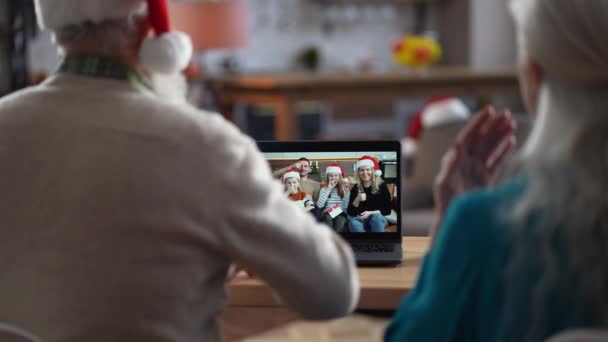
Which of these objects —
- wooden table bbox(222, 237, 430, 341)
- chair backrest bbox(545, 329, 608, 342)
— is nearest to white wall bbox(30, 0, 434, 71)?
wooden table bbox(222, 237, 430, 341)

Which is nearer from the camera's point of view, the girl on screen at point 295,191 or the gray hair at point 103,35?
the gray hair at point 103,35

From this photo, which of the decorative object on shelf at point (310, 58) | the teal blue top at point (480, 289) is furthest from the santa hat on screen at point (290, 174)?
the decorative object on shelf at point (310, 58)

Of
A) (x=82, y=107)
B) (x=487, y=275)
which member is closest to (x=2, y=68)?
(x=82, y=107)

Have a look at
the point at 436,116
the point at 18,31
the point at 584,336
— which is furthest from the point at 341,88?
the point at 584,336

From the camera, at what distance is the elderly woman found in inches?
37.9

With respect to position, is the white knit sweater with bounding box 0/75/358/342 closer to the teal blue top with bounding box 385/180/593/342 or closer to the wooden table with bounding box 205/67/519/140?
the teal blue top with bounding box 385/180/593/342

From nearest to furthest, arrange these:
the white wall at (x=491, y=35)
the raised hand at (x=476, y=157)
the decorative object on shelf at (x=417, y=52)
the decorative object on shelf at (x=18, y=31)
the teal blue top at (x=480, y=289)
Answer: the teal blue top at (x=480, y=289)
the raised hand at (x=476, y=157)
the decorative object on shelf at (x=18, y=31)
the decorative object on shelf at (x=417, y=52)
the white wall at (x=491, y=35)

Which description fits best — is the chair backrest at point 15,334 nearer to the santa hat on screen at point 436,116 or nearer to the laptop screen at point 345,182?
the laptop screen at point 345,182

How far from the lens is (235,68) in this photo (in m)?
7.26

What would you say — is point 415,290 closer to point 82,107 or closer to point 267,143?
point 82,107

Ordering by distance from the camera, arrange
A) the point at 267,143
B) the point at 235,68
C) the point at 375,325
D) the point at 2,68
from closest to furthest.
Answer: the point at 267,143 < the point at 375,325 < the point at 2,68 < the point at 235,68

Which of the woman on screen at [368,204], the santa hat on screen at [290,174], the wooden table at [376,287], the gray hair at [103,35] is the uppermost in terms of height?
the gray hair at [103,35]

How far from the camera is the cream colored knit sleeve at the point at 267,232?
3.43 feet

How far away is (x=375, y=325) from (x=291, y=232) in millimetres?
2351
